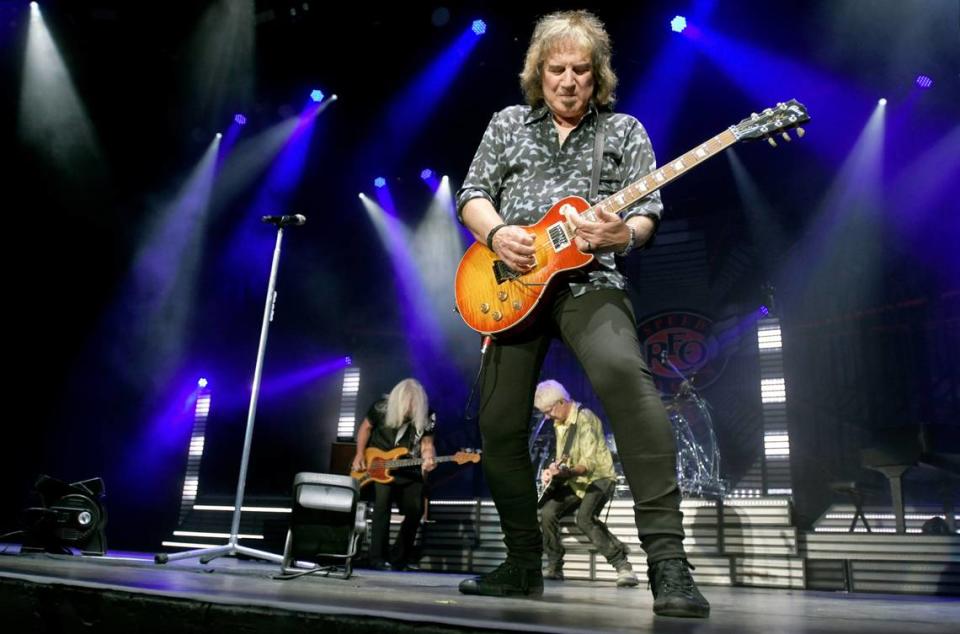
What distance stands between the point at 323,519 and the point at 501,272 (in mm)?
2891

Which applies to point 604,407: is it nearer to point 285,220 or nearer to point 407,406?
point 285,220

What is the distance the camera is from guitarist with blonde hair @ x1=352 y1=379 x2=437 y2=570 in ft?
22.2

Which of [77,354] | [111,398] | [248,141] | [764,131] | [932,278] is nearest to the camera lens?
[764,131]

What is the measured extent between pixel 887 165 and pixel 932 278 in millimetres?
1718

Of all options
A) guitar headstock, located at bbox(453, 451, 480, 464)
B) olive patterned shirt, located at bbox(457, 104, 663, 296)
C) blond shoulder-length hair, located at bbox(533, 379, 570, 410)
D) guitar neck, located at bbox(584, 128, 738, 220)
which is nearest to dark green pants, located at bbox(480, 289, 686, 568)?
olive patterned shirt, located at bbox(457, 104, 663, 296)

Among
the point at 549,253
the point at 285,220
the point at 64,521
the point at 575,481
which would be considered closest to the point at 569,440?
the point at 575,481

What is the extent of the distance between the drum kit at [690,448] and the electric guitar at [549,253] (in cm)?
597

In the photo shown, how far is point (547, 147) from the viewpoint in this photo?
8.07 ft

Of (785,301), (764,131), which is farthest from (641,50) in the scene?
(764,131)

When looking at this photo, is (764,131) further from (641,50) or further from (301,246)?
(301,246)

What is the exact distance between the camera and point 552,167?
2.44 metres

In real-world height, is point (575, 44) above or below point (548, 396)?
above

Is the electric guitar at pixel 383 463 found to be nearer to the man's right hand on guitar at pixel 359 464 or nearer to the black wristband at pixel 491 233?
the man's right hand on guitar at pixel 359 464

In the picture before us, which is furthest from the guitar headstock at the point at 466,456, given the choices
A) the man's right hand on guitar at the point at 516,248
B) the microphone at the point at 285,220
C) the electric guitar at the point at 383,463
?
the man's right hand on guitar at the point at 516,248
